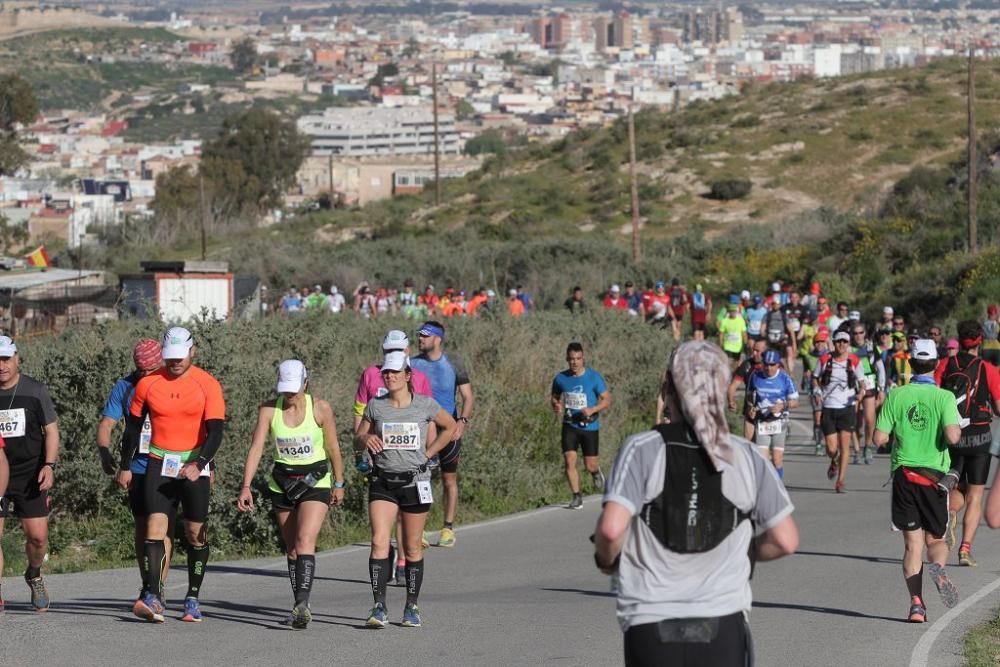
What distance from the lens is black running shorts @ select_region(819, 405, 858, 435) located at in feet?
64.1

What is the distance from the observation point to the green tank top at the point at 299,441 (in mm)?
10922

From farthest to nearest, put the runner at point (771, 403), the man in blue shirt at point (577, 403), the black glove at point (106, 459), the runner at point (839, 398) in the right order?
the runner at point (839, 398) → the runner at point (771, 403) → the man in blue shirt at point (577, 403) → the black glove at point (106, 459)

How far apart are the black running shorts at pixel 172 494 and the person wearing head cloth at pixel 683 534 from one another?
556 centimetres

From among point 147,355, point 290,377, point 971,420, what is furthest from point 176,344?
point 971,420

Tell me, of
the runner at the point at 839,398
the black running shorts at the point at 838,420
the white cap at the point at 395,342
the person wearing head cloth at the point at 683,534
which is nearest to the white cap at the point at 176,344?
the white cap at the point at 395,342

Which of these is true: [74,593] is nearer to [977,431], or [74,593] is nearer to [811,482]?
[977,431]

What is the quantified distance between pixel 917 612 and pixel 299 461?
3.95 meters

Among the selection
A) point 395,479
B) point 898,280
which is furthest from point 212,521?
point 898,280

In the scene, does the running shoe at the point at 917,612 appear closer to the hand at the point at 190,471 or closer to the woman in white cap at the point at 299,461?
the woman in white cap at the point at 299,461

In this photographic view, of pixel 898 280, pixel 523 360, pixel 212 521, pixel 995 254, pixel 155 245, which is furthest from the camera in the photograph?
pixel 155 245

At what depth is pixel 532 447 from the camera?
21016mm

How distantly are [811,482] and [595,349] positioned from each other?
7278 mm

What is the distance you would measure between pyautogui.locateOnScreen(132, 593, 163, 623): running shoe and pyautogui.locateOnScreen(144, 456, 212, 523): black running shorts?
1.70 ft

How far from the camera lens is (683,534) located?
19.1 feet
